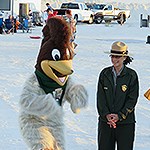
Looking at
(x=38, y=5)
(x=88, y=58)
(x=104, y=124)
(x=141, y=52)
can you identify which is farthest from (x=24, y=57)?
(x=38, y=5)

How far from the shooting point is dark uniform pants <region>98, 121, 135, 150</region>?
487 cm

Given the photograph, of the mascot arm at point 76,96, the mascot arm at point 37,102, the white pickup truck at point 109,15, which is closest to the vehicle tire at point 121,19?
the white pickup truck at point 109,15

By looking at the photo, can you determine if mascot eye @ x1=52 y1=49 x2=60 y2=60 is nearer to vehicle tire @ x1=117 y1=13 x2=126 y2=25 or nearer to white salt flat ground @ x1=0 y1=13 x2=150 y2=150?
white salt flat ground @ x1=0 y1=13 x2=150 y2=150

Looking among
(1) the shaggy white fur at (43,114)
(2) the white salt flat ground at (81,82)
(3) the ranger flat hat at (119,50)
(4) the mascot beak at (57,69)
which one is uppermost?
(3) the ranger flat hat at (119,50)

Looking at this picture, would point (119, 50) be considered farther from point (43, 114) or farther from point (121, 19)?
point (121, 19)

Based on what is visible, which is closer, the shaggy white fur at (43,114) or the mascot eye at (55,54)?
the shaggy white fur at (43,114)

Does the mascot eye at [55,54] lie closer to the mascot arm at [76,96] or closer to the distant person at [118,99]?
the mascot arm at [76,96]

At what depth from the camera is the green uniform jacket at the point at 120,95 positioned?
478 cm

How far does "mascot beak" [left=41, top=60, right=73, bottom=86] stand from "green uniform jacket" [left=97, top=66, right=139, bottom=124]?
1.99 feet

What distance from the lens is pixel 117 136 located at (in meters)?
4.91

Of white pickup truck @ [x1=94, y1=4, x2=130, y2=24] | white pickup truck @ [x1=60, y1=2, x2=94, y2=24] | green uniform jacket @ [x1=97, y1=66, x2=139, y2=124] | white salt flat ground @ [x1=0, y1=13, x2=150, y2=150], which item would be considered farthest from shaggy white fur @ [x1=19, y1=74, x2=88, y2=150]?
white pickup truck @ [x1=94, y1=4, x2=130, y2=24]

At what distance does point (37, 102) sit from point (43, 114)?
115 mm

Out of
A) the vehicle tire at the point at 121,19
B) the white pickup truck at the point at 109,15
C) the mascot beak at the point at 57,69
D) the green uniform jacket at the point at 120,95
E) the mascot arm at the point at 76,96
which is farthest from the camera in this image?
the white pickup truck at the point at 109,15

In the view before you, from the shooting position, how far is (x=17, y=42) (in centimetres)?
2034
